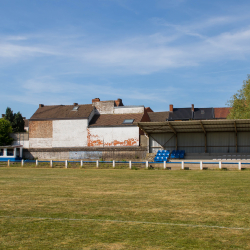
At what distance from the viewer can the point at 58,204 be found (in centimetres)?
1006

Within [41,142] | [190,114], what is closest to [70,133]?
[41,142]

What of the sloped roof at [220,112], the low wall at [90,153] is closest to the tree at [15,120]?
the low wall at [90,153]

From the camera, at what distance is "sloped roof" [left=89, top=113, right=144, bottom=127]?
5444 cm

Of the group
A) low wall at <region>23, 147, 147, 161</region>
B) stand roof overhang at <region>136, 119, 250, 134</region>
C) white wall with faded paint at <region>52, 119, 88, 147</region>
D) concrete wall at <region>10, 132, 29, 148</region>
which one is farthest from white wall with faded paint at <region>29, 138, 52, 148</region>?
stand roof overhang at <region>136, 119, 250, 134</region>

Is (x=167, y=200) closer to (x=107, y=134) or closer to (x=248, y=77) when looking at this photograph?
(x=107, y=134)

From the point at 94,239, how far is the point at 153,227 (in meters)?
1.54

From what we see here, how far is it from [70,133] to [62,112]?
5258mm

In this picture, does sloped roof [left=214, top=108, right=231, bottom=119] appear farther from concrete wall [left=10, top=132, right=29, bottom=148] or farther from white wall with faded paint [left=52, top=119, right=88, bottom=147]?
concrete wall [left=10, top=132, right=29, bottom=148]

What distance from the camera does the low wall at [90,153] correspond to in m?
46.9

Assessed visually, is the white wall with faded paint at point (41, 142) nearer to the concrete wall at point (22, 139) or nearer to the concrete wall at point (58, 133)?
the concrete wall at point (58, 133)

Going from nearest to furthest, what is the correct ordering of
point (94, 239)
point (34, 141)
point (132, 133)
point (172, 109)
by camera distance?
point (94, 239)
point (132, 133)
point (34, 141)
point (172, 109)

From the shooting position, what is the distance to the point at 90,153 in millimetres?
50031

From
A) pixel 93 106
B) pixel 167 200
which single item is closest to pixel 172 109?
pixel 93 106

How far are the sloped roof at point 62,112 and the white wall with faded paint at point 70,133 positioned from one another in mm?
1081
